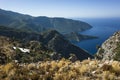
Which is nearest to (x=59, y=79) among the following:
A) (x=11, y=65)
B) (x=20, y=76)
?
(x=20, y=76)

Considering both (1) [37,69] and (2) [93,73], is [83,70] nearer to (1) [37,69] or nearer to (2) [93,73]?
Result: (2) [93,73]

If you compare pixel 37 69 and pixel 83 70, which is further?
pixel 37 69

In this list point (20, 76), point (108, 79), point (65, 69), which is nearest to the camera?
point (108, 79)

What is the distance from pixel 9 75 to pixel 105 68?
650cm

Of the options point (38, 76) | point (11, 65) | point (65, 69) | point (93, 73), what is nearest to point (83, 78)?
point (93, 73)

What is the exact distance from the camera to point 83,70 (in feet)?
51.1

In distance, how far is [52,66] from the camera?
1681 centimetres

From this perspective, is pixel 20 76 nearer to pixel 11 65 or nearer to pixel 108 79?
pixel 11 65

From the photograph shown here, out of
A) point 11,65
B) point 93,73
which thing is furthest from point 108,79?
point 11,65

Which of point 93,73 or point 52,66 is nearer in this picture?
point 93,73

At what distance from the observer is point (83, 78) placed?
47.3 feet

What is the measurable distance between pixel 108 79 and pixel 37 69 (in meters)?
5.36

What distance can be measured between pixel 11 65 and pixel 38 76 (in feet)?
7.84

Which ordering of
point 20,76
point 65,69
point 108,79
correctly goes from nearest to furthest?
point 108,79
point 20,76
point 65,69
